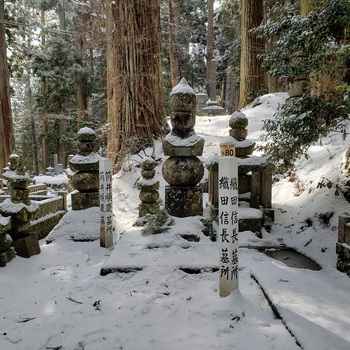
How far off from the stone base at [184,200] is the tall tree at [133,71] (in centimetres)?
409

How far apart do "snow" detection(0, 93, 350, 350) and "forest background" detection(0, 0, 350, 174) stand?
156 cm

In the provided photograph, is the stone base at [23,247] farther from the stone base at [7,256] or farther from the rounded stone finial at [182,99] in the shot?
the rounded stone finial at [182,99]

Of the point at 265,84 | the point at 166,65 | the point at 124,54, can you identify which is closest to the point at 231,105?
the point at 166,65

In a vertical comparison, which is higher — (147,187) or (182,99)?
(182,99)

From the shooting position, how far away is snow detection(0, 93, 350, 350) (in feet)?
7.84

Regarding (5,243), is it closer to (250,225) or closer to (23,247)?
(23,247)

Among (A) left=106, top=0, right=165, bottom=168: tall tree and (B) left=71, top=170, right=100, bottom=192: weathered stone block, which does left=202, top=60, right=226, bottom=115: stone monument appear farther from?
(B) left=71, top=170, right=100, bottom=192: weathered stone block

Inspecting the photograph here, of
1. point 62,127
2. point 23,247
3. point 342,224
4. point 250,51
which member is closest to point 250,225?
point 342,224

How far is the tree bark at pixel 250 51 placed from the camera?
12055mm

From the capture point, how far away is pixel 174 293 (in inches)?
124

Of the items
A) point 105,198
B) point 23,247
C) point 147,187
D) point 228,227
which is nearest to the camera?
point 228,227

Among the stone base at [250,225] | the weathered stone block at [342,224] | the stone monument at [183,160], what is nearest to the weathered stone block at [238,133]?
the stone monument at [183,160]

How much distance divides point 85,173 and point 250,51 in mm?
9525

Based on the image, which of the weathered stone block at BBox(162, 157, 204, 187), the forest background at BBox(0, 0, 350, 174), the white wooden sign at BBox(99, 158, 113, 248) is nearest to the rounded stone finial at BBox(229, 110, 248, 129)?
the forest background at BBox(0, 0, 350, 174)
